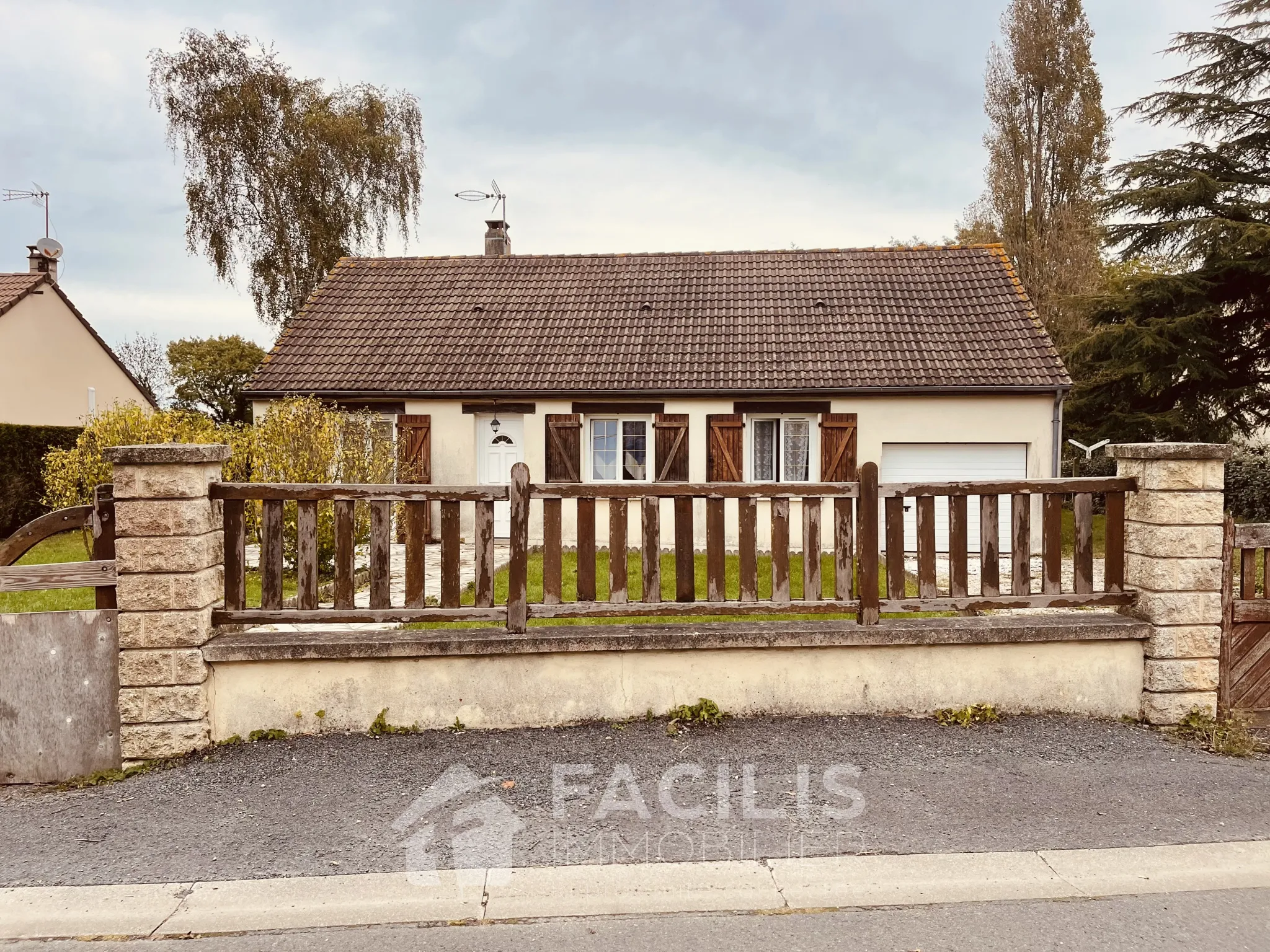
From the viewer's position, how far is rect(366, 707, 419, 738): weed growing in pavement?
15.2ft

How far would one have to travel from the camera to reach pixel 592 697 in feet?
15.6

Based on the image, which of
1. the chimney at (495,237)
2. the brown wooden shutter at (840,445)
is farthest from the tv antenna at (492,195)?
the brown wooden shutter at (840,445)

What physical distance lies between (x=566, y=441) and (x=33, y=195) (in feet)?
64.9

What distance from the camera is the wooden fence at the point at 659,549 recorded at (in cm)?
473

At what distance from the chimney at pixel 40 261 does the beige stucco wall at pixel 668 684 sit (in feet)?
72.1

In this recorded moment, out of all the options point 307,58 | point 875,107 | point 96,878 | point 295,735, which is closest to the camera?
point 96,878

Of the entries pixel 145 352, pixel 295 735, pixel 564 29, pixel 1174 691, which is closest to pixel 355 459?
pixel 564 29

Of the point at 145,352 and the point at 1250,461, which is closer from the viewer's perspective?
the point at 1250,461

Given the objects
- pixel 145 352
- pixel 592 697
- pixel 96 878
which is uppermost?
pixel 145 352

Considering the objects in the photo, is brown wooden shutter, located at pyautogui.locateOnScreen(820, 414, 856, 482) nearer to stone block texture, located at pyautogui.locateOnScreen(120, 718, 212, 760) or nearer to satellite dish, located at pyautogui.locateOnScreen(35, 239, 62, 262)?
stone block texture, located at pyautogui.locateOnScreen(120, 718, 212, 760)

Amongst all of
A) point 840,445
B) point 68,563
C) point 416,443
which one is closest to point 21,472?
point 416,443

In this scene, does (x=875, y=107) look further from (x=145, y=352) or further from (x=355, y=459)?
(x=145, y=352)

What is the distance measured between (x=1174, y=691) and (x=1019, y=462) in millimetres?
8600

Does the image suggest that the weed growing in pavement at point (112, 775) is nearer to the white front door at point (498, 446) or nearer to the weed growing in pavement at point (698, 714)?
the weed growing in pavement at point (698, 714)
